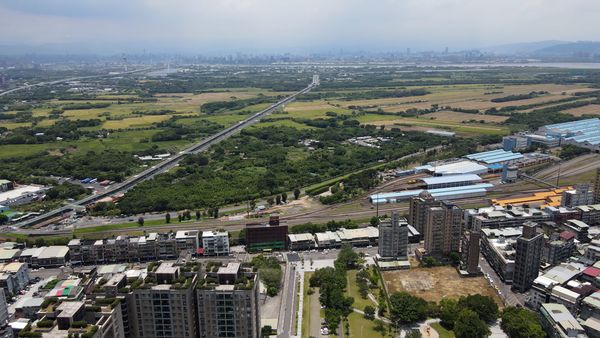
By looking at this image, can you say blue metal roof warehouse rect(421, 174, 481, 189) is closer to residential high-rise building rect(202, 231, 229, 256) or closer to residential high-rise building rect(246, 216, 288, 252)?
residential high-rise building rect(246, 216, 288, 252)

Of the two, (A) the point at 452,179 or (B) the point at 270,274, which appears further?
(A) the point at 452,179

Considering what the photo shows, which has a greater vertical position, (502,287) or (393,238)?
(393,238)

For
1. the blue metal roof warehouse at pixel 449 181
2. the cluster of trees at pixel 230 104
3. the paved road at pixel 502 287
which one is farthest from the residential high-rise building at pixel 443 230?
the cluster of trees at pixel 230 104

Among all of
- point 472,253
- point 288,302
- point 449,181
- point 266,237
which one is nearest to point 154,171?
point 266,237

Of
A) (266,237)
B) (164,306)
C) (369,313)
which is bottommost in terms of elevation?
(369,313)

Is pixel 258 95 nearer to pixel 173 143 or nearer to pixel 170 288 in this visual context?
pixel 173 143

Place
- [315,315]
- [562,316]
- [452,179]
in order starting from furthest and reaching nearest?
[452,179]
[315,315]
[562,316]

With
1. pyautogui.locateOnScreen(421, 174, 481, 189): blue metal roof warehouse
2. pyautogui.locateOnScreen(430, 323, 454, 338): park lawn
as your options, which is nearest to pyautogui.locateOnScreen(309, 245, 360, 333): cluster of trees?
pyautogui.locateOnScreen(430, 323, 454, 338): park lawn

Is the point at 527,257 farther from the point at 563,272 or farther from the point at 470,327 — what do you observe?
the point at 470,327
